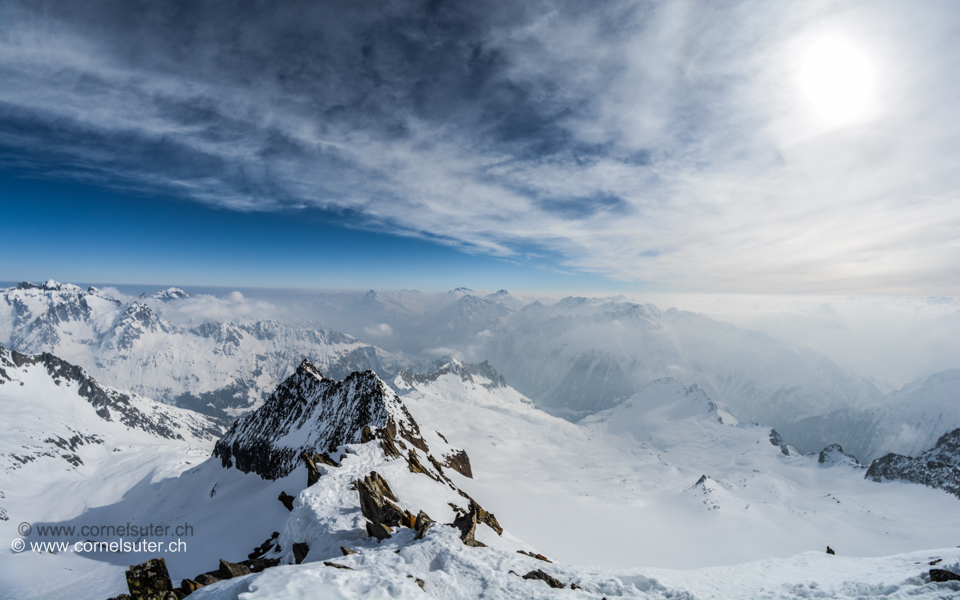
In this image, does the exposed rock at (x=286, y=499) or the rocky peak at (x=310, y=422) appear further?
the rocky peak at (x=310, y=422)

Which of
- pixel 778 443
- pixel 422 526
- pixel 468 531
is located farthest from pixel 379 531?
pixel 778 443

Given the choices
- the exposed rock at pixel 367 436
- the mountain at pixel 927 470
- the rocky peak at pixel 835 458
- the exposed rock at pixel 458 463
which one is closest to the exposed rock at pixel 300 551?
the exposed rock at pixel 367 436

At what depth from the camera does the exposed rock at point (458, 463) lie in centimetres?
6637

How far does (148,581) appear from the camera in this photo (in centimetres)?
1192

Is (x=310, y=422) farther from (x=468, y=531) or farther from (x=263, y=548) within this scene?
(x=468, y=531)

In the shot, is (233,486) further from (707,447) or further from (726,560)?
(707,447)

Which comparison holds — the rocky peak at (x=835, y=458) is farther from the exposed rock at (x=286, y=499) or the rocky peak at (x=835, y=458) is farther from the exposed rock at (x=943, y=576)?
the exposed rock at (x=286, y=499)

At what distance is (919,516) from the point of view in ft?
236

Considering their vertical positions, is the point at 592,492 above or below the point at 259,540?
below

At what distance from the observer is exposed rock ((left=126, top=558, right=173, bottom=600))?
38.2 ft

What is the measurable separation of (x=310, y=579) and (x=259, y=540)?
30.0 meters

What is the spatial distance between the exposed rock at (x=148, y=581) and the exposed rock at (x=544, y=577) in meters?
13.0

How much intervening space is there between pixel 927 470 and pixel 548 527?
108 m

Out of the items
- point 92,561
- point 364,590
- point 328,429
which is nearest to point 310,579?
point 364,590
